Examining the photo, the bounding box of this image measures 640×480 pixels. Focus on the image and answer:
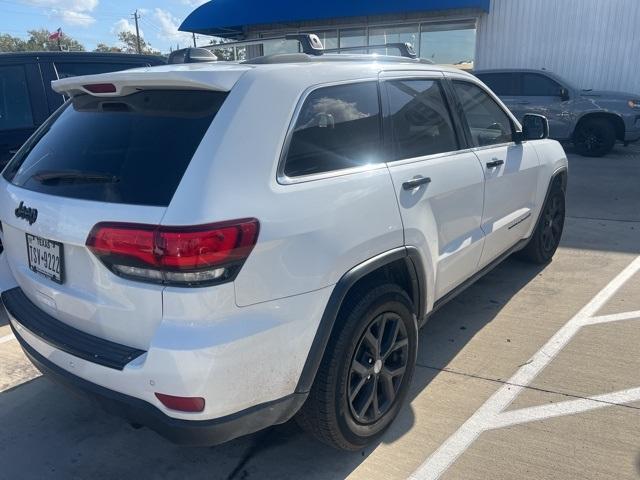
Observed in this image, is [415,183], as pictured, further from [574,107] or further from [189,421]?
[574,107]

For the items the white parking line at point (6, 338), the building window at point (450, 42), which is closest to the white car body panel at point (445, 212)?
the white parking line at point (6, 338)

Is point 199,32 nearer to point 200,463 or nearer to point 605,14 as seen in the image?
point 605,14

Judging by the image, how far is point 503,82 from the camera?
12.4 meters

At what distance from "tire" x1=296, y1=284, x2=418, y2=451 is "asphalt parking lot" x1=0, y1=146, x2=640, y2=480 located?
175mm

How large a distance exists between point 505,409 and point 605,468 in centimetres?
58

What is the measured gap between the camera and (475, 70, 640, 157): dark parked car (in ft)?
37.8

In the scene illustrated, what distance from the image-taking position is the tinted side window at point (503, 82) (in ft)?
40.5

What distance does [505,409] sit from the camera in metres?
3.06

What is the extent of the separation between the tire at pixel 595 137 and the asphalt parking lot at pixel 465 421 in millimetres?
8489

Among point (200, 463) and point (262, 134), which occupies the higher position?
point (262, 134)

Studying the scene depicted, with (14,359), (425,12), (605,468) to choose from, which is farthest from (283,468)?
(425,12)

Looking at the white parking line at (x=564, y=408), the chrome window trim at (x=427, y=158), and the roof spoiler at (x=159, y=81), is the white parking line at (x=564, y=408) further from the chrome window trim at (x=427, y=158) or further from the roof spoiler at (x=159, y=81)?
the roof spoiler at (x=159, y=81)

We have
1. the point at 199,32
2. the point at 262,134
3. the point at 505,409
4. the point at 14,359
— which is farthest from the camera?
the point at 199,32

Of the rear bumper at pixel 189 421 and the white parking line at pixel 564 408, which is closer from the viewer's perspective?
the rear bumper at pixel 189 421
